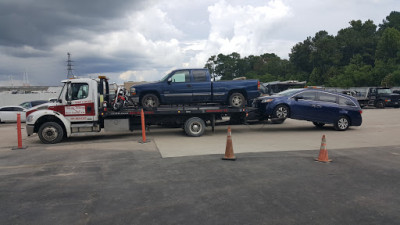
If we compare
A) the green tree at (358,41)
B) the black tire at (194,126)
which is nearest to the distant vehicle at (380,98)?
the black tire at (194,126)

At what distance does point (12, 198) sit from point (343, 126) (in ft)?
43.3

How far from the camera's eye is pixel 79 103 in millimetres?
11695

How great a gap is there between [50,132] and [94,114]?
5.50 ft

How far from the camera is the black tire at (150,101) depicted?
12.3 m

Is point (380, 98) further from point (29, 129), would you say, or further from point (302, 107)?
point (29, 129)

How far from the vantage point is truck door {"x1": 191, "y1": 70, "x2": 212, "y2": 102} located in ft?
40.8

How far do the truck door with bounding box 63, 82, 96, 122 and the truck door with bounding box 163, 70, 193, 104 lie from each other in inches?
114

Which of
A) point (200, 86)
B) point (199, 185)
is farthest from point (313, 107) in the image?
point (199, 185)

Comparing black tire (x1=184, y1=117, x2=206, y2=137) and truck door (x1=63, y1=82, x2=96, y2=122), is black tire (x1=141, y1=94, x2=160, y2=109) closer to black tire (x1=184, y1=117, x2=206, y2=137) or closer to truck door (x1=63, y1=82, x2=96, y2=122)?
black tire (x1=184, y1=117, x2=206, y2=137)

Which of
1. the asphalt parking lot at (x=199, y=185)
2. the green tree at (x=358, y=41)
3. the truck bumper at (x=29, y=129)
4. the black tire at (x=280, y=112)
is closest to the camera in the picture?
the asphalt parking lot at (x=199, y=185)

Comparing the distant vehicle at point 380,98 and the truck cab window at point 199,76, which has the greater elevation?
the truck cab window at point 199,76

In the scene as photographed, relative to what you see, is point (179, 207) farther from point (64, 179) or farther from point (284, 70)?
point (284, 70)

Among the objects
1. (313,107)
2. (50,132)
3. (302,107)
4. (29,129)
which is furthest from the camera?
(313,107)

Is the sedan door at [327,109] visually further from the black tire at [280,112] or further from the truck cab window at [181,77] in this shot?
the truck cab window at [181,77]
